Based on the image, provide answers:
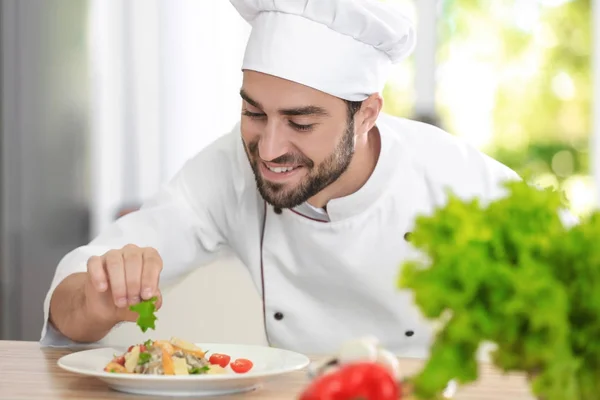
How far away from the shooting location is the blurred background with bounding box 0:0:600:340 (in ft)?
11.6

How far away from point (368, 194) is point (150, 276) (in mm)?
735

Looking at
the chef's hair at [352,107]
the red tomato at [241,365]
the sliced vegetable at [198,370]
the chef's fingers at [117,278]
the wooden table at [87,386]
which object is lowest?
the wooden table at [87,386]

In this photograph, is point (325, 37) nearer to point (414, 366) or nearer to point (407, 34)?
point (407, 34)

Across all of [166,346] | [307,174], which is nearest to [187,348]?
[166,346]

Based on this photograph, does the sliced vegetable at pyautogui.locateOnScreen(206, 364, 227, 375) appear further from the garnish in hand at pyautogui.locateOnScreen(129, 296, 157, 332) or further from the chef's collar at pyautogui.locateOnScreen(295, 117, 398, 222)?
the chef's collar at pyautogui.locateOnScreen(295, 117, 398, 222)

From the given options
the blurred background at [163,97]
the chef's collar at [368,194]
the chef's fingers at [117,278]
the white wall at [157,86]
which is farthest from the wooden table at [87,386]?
the white wall at [157,86]

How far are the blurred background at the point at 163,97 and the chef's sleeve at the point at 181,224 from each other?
1.22 m

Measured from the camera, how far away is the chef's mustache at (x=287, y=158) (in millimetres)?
1885

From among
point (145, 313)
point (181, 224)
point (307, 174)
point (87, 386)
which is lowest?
point (87, 386)

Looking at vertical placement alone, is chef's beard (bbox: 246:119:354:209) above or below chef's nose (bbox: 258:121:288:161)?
below

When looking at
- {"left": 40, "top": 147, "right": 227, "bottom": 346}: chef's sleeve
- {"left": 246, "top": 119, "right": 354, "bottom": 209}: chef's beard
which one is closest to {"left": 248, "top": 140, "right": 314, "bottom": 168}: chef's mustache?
{"left": 246, "top": 119, "right": 354, "bottom": 209}: chef's beard

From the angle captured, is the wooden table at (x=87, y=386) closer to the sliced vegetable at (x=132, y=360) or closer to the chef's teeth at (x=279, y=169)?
the sliced vegetable at (x=132, y=360)

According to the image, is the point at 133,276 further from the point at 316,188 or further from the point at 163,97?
the point at 163,97

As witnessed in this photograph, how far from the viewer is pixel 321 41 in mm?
1895
